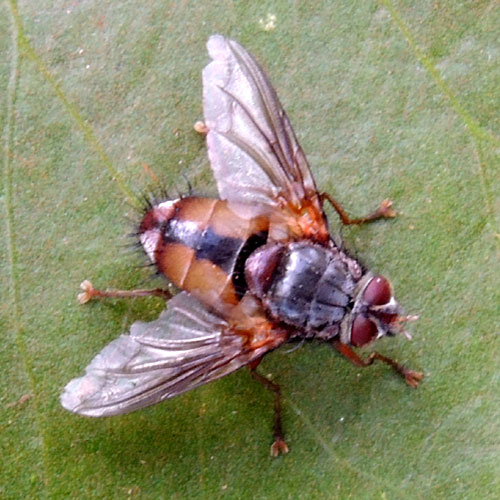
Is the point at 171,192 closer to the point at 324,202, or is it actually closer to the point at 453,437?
the point at 324,202

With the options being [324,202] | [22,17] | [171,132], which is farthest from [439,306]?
[22,17]

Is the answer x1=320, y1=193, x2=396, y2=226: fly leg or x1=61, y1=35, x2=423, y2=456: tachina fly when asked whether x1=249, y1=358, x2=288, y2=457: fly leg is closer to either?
x1=61, y1=35, x2=423, y2=456: tachina fly

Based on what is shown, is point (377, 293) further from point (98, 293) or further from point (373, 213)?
point (98, 293)

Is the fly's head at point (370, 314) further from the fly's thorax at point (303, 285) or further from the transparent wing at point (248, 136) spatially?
the transparent wing at point (248, 136)

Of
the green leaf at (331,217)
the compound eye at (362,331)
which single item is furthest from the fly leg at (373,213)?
the compound eye at (362,331)

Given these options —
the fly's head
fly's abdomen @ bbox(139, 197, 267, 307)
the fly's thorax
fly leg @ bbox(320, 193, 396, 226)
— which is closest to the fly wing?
fly's abdomen @ bbox(139, 197, 267, 307)

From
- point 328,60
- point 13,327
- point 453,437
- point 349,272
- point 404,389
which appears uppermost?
point 328,60

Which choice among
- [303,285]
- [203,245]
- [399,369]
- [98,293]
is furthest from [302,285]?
[98,293]
